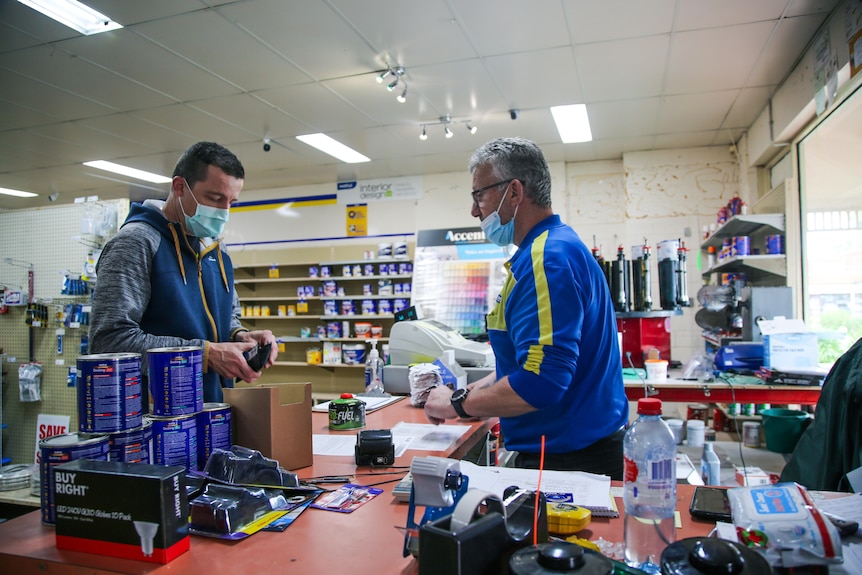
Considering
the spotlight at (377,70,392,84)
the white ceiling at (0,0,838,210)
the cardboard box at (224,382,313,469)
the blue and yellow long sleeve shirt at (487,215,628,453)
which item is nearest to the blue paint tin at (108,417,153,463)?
the cardboard box at (224,382,313,469)

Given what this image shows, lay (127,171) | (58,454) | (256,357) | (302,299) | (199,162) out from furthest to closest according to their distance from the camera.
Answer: (302,299) → (127,171) → (199,162) → (256,357) → (58,454)

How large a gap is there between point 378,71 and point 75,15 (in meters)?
2.15

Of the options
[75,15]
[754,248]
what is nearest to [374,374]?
[75,15]

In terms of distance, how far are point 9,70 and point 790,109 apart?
6469mm

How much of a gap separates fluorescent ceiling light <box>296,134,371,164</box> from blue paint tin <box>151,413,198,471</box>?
5297mm

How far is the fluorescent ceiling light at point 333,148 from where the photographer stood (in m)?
6.18

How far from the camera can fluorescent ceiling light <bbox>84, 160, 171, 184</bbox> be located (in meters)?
6.88

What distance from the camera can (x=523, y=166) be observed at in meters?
1.75

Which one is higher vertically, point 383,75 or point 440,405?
point 383,75

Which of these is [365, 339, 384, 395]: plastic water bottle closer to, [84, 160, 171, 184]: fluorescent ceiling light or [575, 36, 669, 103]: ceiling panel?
[575, 36, 669, 103]: ceiling panel

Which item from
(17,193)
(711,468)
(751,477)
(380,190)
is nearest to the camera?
(711,468)

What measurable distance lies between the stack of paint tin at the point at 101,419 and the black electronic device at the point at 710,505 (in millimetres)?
1234

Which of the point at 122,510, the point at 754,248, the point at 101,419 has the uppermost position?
the point at 754,248

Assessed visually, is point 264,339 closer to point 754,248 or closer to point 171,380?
point 171,380
